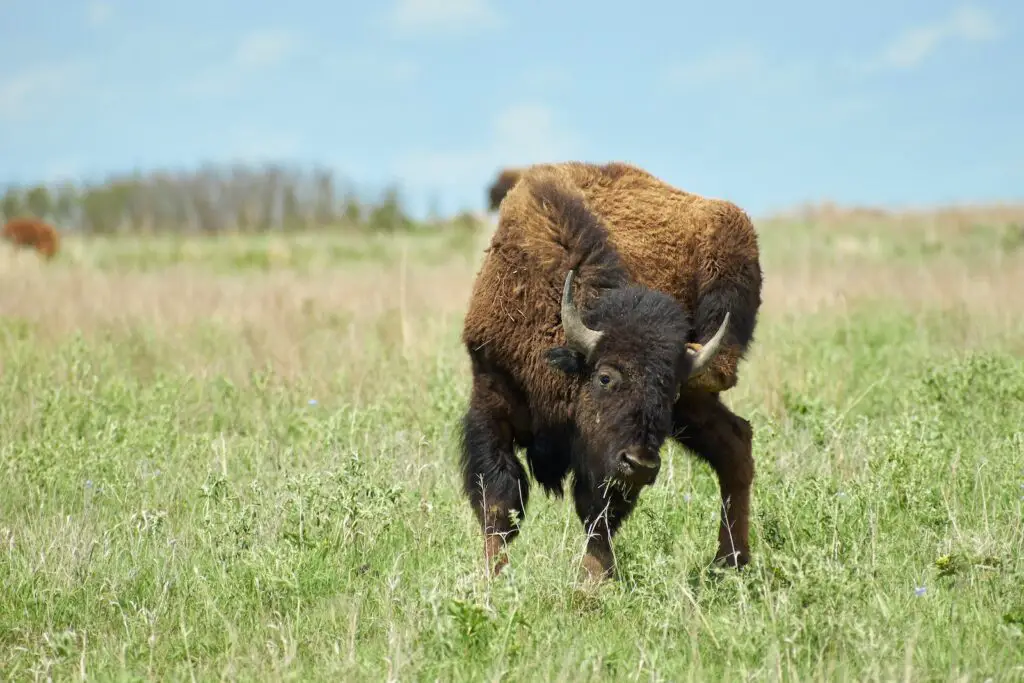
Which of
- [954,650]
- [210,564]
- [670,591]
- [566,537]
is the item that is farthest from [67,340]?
[954,650]

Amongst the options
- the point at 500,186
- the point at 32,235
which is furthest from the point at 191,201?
the point at 500,186

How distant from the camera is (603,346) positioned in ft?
17.4

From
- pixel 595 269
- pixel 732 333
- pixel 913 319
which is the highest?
pixel 595 269

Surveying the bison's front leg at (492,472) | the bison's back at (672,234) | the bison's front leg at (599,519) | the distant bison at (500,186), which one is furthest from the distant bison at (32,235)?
the bison's front leg at (599,519)

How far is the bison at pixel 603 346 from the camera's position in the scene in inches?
206

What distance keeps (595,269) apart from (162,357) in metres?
6.16

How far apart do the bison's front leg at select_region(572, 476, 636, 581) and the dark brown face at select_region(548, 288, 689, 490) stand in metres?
0.14

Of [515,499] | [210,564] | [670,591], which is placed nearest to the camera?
[670,591]

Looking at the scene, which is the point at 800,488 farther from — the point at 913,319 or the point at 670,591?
the point at 913,319

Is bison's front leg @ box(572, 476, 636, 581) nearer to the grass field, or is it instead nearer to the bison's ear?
the grass field

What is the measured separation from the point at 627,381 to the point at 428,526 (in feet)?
4.79

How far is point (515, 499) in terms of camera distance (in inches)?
223

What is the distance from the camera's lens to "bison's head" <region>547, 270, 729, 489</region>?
5062 millimetres

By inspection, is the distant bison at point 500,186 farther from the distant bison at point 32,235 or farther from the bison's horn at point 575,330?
the distant bison at point 32,235
